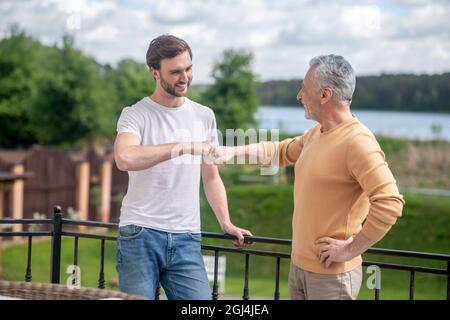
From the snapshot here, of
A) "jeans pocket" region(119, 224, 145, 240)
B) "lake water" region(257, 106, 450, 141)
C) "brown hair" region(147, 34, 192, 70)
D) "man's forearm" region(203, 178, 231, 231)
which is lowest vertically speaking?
"jeans pocket" region(119, 224, 145, 240)

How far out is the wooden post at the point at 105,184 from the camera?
20.1 m

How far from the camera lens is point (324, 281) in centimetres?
189

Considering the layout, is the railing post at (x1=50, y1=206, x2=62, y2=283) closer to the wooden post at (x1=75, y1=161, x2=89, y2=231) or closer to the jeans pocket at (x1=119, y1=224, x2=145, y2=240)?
the jeans pocket at (x1=119, y1=224, x2=145, y2=240)

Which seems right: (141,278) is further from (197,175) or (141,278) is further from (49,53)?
(49,53)

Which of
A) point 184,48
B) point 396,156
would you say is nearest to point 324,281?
point 184,48

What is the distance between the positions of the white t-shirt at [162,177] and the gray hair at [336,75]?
1.40 ft

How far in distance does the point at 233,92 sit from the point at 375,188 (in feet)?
84.4

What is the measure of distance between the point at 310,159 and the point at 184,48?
19.0 inches

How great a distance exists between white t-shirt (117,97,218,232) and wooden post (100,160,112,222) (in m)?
18.2

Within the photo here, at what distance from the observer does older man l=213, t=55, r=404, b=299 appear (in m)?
1.78

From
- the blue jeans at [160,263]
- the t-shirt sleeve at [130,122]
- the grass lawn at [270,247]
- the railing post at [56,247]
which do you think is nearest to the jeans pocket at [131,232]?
the blue jeans at [160,263]

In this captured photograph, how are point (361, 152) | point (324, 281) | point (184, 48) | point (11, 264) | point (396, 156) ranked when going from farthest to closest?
1. point (396, 156)
2. point (11, 264)
3. point (184, 48)
4. point (324, 281)
5. point (361, 152)

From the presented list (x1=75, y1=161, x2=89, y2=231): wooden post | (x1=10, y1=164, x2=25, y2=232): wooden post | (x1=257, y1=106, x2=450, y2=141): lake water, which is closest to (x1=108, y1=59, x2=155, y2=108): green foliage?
(x1=257, y1=106, x2=450, y2=141): lake water

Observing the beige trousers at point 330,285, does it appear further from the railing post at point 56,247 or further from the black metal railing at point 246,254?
the railing post at point 56,247
